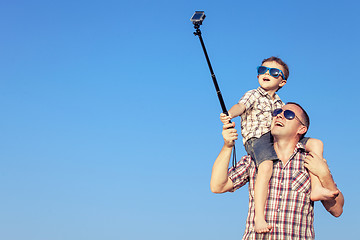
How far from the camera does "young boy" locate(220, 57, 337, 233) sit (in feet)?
23.4

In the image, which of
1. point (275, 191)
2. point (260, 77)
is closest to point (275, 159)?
point (275, 191)

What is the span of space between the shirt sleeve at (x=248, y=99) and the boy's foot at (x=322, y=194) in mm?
1775

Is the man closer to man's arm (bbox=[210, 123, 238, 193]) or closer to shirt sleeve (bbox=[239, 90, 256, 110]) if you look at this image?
man's arm (bbox=[210, 123, 238, 193])

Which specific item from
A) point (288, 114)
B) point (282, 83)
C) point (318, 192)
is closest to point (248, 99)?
point (288, 114)

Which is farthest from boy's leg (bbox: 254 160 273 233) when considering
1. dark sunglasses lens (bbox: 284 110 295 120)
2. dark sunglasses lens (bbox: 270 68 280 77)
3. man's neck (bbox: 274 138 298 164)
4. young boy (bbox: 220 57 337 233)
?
dark sunglasses lens (bbox: 270 68 280 77)

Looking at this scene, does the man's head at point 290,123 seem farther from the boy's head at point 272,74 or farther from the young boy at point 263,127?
the boy's head at point 272,74

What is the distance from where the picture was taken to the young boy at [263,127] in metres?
7.12

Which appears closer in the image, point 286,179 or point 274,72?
point 286,179

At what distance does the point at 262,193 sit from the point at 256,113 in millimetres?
1505

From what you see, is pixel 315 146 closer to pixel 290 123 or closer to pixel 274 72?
pixel 290 123

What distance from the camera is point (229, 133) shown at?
708 centimetres

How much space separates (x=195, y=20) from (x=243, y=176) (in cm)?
284

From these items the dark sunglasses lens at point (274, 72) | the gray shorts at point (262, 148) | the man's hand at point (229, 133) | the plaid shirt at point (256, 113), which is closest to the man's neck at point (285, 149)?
the gray shorts at point (262, 148)

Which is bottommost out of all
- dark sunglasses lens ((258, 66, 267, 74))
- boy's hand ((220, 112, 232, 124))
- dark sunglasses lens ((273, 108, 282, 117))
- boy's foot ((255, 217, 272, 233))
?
boy's foot ((255, 217, 272, 233))
